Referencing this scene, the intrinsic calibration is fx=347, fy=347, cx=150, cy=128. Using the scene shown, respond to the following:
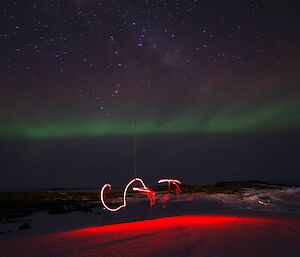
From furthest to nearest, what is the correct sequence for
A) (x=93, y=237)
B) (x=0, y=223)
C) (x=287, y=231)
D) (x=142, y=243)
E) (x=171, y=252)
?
(x=0, y=223)
(x=93, y=237)
(x=287, y=231)
(x=142, y=243)
(x=171, y=252)

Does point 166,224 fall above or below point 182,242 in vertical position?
above

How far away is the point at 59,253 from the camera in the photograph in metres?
10.6

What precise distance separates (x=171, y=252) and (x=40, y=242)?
19.1 feet

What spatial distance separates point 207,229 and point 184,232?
1118 mm

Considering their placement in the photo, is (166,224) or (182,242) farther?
(166,224)

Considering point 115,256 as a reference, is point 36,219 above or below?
above

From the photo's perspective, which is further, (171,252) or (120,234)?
(120,234)

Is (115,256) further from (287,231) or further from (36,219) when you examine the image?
(36,219)

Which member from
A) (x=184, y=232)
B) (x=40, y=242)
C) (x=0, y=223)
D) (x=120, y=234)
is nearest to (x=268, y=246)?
(x=184, y=232)

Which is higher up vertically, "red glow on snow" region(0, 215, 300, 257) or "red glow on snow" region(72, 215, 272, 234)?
"red glow on snow" region(72, 215, 272, 234)

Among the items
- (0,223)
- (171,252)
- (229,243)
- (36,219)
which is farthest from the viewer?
(36,219)

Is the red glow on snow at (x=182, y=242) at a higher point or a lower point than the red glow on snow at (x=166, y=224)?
lower

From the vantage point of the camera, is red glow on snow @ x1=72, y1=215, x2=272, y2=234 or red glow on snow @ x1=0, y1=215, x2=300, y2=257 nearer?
red glow on snow @ x1=0, y1=215, x2=300, y2=257

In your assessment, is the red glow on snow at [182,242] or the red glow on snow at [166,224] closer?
the red glow on snow at [182,242]
